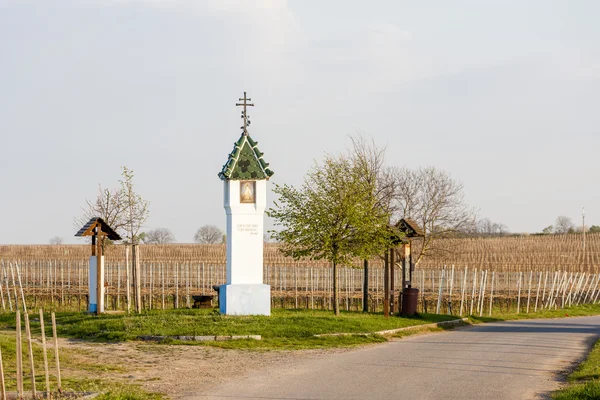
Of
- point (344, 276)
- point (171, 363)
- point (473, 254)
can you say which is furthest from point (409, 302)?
point (473, 254)

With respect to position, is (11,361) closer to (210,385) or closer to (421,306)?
(210,385)

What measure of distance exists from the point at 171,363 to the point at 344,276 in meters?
34.8

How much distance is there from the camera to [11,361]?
630 inches

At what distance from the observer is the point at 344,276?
50.5 meters

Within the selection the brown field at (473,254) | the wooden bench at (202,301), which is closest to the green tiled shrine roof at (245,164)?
the wooden bench at (202,301)

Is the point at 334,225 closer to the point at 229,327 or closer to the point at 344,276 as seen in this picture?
the point at 229,327

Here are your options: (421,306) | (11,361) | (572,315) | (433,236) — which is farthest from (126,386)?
(433,236)

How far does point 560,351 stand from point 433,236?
3020cm

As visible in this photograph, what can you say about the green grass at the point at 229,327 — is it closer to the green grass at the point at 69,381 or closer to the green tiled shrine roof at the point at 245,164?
the green grass at the point at 69,381

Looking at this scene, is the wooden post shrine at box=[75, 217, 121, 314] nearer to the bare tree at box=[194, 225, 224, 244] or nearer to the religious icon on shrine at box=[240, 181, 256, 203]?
the religious icon on shrine at box=[240, 181, 256, 203]

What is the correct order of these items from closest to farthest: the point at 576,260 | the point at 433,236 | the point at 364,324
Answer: the point at 364,324 < the point at 433,236 < the point at 576,260

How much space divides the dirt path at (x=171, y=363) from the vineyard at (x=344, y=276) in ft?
39.1

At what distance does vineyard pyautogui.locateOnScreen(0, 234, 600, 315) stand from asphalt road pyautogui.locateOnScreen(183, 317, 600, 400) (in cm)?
1266

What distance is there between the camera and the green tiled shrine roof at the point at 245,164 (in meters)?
24.3
